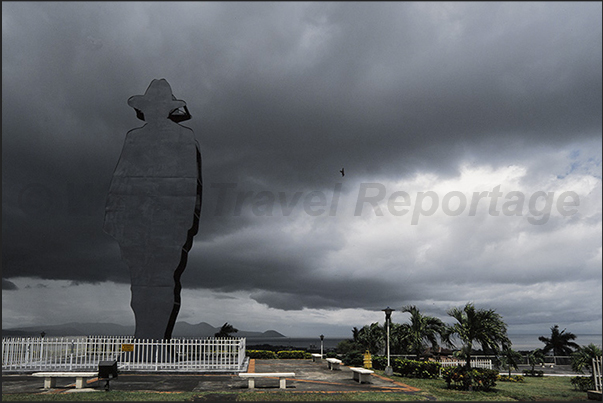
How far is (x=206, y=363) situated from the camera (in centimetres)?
2000

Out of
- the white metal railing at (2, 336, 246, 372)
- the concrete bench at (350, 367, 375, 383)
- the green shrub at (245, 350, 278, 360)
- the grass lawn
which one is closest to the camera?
the grass lawn

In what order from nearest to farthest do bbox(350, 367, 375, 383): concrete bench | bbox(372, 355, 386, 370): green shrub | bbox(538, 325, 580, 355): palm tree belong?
bbox(350, 367, 375, 383): concrete bench, bbox(372, 355, 386, 370): green shrub, bbox(538, 325, 580, 355): palm tree

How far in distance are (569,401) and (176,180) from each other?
55.3ft

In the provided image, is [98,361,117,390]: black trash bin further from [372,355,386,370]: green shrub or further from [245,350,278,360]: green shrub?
[245,350,278,360]: green shrub

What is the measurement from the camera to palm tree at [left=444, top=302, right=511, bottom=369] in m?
16.5

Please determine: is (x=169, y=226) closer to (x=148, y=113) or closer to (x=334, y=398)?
(x=148, y=113)

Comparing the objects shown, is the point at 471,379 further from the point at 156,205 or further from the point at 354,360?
the point at 156,205

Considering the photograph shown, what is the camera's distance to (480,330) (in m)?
16.7

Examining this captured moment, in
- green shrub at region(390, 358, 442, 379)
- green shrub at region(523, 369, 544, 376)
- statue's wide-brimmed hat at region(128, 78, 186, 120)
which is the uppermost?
statue's wide-brimmed hat at region(128, 78, 186, 120)

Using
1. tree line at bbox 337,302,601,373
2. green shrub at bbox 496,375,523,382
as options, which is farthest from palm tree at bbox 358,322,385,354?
green shrub at bbox 496,375,523,382

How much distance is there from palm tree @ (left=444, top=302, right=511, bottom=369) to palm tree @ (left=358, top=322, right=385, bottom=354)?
12.3m

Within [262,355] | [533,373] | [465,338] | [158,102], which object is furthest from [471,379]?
[158,102]

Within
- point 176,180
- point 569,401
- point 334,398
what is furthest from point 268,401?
point 176,180

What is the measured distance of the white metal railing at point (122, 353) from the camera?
760 inches
